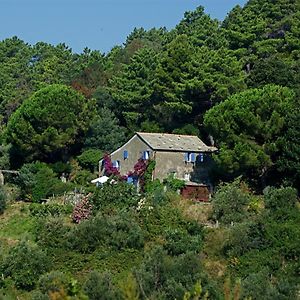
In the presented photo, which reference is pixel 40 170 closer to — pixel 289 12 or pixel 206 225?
Answer: pixel 206 225

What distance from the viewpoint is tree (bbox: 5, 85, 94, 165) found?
130 ft

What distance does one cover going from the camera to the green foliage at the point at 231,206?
29641 millimetres

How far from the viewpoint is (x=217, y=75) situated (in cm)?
3991

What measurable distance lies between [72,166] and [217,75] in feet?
33.5

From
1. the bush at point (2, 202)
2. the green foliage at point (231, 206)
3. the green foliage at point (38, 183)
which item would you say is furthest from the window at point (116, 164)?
the green foliage at point (231, 206)

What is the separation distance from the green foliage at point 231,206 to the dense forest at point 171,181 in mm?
59

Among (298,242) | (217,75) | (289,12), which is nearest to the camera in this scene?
(298,242)

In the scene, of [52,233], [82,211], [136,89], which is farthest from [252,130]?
[136,89]

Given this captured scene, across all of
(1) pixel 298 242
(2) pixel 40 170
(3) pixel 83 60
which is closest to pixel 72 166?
(2) pixel 40 170

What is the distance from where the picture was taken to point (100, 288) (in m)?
22.9

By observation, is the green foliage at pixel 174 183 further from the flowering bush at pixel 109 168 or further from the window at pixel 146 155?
the flowering bush at pixel 109 168

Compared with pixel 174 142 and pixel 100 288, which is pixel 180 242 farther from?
pixel 174 142

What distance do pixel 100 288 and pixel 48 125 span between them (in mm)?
18291

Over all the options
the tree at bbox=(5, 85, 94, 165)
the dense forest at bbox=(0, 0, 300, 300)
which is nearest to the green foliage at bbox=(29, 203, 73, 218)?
the dense forest at bbox=(0, 0, 300, 300)
